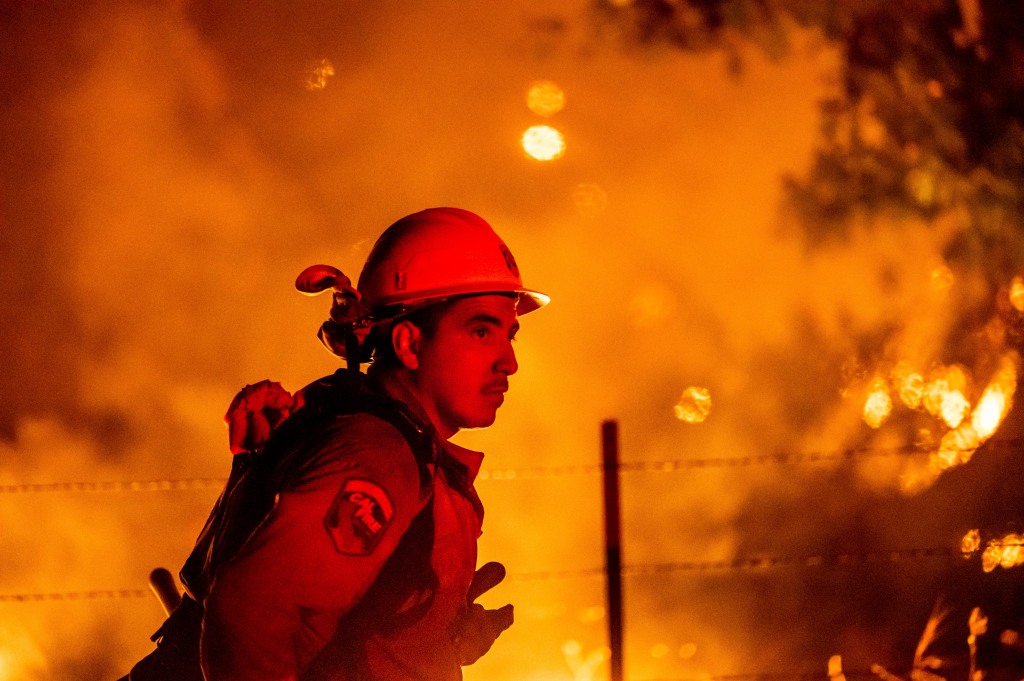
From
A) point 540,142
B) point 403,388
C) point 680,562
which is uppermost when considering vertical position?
point 540,142

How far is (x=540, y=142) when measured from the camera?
445 cm

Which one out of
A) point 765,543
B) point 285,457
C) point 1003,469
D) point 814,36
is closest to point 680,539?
point 765,543

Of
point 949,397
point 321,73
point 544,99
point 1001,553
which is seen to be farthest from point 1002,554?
point 321,73

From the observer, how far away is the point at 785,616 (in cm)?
454

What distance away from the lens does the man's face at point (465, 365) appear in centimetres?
236

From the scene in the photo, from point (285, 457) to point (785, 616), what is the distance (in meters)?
3.08

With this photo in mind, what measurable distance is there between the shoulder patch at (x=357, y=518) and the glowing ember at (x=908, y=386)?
3.21 m

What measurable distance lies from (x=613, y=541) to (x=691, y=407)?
1035mm

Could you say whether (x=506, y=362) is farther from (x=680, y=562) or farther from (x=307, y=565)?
(x=680, y=562)

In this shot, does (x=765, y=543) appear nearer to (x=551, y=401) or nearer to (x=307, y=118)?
(x=551, y=401)

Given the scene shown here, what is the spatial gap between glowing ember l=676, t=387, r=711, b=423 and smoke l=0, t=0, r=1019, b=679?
4cm

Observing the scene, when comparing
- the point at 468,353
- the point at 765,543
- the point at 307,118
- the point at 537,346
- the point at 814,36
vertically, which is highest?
the point at 814,36

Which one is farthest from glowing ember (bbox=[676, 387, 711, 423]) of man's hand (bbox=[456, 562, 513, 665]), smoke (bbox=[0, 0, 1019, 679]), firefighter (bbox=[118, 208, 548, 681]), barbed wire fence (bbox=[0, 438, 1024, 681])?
man's hand (bbox=[456, 562, 513, 665])

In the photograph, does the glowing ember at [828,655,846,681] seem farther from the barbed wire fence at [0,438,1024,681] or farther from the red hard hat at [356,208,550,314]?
the red hard hat at [356,208,550,314]
